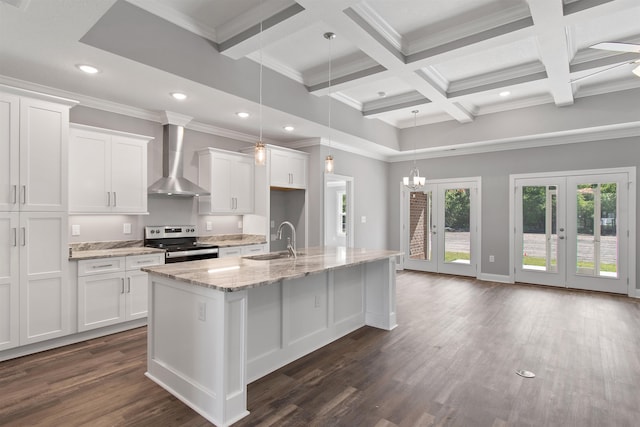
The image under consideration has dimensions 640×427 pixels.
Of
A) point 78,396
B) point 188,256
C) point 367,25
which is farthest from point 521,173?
point 78,396

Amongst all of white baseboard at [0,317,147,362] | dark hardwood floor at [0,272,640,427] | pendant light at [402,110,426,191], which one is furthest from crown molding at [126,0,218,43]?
pendant light at [402,110,426,191]

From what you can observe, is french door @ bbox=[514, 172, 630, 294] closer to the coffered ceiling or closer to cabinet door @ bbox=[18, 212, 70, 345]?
the coffered ceiling

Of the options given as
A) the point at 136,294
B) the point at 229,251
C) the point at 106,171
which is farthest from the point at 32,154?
the point at 229,251

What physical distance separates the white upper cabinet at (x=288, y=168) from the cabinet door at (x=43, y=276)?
111 inches

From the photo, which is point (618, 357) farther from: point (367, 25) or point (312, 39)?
point (312, 39)

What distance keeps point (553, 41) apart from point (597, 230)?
3884mm

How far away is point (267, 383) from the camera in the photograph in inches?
106

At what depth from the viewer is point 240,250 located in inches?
195

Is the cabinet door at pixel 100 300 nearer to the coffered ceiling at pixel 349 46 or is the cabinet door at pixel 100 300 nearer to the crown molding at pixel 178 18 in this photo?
the coffered ceiling at pixel 349 46

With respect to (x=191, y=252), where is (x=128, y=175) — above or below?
above

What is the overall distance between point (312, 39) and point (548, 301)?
16.2 ft

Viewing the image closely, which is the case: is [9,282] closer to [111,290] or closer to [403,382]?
[111,290]

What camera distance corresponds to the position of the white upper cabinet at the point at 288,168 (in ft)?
17.9

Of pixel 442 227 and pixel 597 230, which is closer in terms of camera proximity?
pixel 597 230
